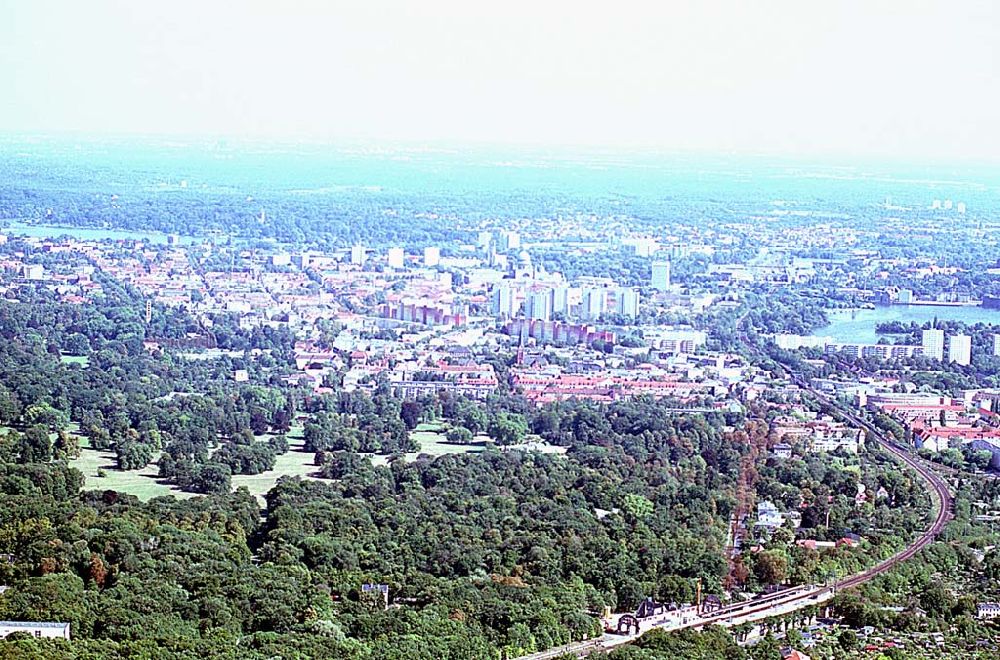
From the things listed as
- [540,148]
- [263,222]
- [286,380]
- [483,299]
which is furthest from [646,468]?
[540,148]

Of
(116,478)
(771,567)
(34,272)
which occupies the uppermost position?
(771,567)

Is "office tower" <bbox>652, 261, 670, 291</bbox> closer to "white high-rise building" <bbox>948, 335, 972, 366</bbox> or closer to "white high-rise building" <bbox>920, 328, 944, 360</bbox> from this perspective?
"white high-rise building" <bbox>920, 328, 944, 360</bbox>

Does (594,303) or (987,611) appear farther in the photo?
(594,303)

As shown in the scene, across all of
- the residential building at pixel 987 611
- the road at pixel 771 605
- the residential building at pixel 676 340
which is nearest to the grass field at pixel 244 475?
the road at pixel 771 605

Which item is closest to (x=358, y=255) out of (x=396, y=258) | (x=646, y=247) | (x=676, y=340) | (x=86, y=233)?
(x=396, y=258)

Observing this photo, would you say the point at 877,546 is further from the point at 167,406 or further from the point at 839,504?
the point at 167,406

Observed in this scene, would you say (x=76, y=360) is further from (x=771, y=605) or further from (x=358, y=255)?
(x=358, y=255)

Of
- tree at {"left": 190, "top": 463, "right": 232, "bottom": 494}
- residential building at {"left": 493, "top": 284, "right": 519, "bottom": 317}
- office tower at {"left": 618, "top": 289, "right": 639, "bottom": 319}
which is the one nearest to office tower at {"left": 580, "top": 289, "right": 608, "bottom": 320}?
office tower at {"left": 618, "top": 289, "right": 639, "bottom": 319}
